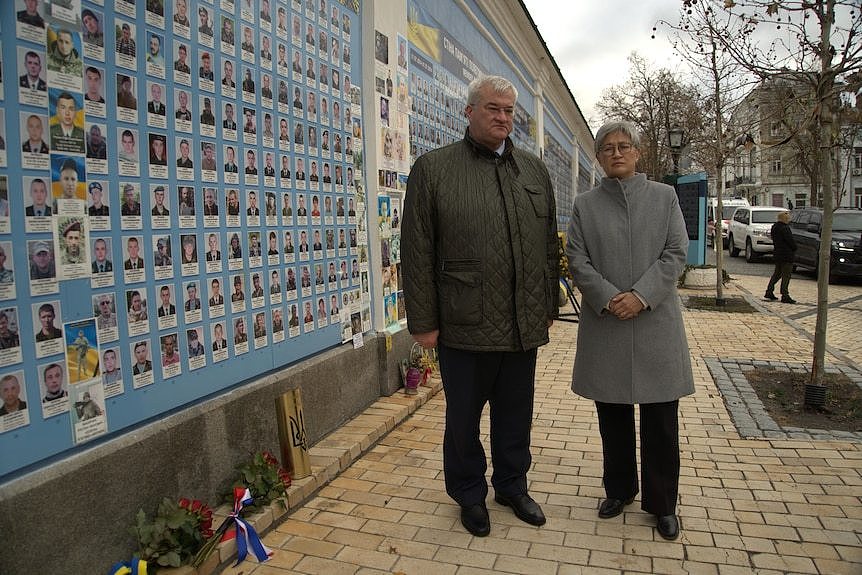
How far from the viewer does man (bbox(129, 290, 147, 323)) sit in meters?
2.79

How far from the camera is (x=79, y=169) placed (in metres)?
2.52

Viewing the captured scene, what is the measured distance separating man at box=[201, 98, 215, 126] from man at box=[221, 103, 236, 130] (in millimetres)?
87

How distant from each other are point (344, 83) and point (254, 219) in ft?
5.05

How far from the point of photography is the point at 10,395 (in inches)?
89.4

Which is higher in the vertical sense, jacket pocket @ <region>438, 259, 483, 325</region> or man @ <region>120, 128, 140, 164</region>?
man @ <region>120, 128, 140, 164</region>

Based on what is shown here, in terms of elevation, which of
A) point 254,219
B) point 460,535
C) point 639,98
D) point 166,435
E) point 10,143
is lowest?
point 460,535

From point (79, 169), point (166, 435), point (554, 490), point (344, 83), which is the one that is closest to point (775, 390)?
point (554, 490)

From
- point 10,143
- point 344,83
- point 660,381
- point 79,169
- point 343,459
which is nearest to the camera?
point 10,143

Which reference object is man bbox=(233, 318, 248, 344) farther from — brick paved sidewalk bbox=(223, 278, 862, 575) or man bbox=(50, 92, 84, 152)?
man bbox=(50, 92, 84, 152)

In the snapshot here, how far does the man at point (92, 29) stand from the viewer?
256cm

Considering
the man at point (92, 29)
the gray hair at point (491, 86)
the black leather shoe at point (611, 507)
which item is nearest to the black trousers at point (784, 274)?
the black leather shoe at point (611, 507)

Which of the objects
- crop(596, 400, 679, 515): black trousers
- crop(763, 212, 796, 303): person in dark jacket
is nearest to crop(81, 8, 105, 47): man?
crop(596, 400, 679, 515): black trousers

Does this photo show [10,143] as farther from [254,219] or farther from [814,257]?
[814,257]

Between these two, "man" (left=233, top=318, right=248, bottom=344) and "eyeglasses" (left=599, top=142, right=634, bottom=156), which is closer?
"eyeglasses" (left=599, top=142, right=634, bottom=156)
